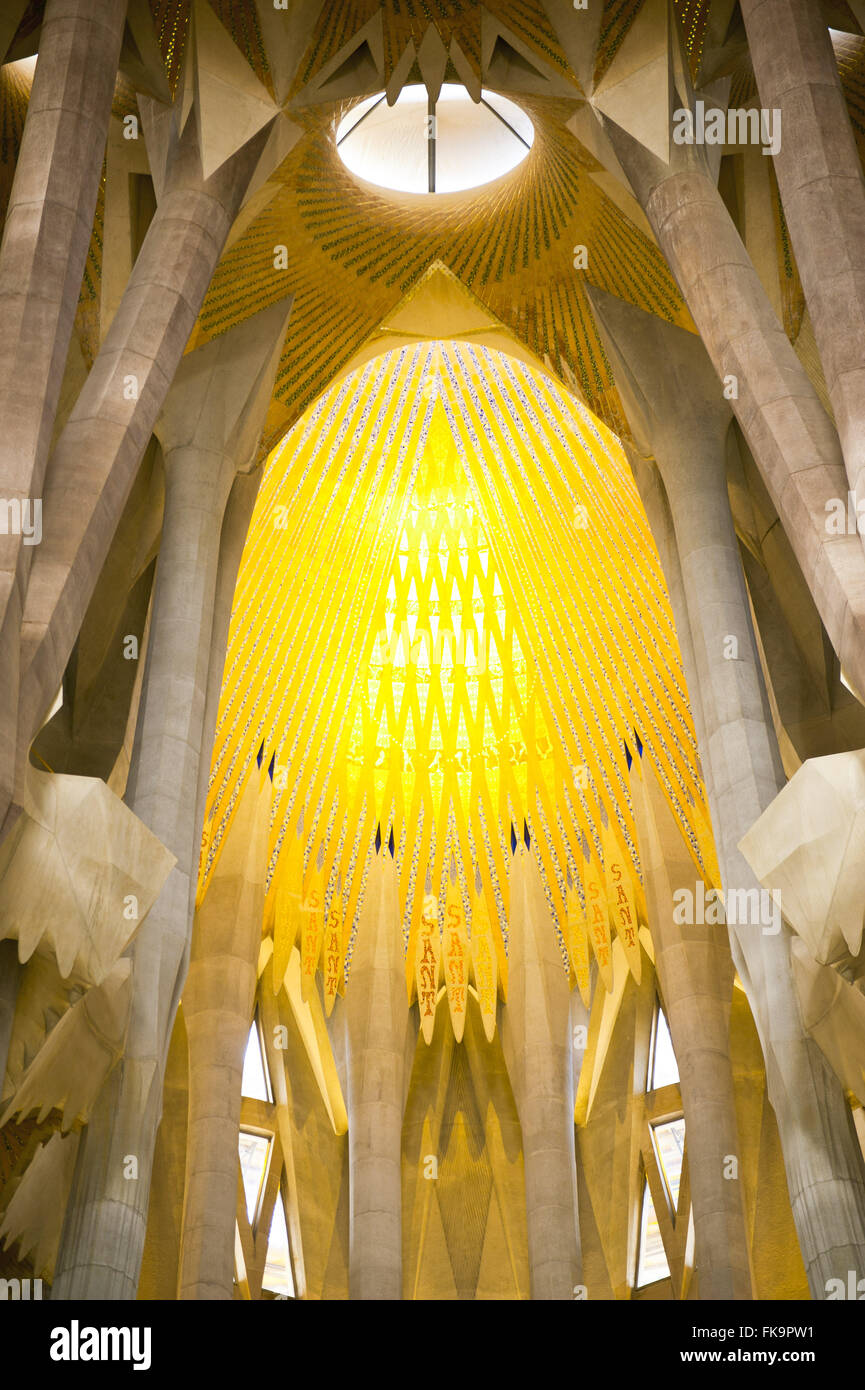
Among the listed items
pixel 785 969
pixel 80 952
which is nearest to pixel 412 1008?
pixel 785 969

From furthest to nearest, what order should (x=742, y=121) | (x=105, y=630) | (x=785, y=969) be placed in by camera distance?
(x=105, y=630)
(x=742, y=121)
(x=785, y=969)

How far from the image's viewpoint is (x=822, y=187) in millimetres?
9938

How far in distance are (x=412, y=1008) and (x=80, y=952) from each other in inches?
354

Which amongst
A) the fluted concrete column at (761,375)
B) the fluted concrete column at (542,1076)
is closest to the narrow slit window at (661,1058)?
the fluted concrete column at (542,1076)

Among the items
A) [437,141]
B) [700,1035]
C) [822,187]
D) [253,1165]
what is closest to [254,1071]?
[253,1165]

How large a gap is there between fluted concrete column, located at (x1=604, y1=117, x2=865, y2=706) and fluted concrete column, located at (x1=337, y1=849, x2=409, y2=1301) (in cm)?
786

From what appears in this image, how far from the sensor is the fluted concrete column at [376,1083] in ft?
50.8

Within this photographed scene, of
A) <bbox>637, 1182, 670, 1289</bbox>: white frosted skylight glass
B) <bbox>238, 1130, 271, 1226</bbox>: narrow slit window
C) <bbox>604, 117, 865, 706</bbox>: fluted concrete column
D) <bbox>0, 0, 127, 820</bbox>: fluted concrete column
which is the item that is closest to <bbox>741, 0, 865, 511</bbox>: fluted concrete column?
<bbox>604, 117, 865, 706</bbox>: fluted concrete column

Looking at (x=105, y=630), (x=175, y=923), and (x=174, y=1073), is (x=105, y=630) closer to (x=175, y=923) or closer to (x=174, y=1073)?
(x=175, y=923)

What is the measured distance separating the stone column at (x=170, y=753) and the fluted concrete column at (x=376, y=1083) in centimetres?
532

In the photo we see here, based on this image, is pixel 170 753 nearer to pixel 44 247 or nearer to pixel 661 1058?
pixel 44 247
